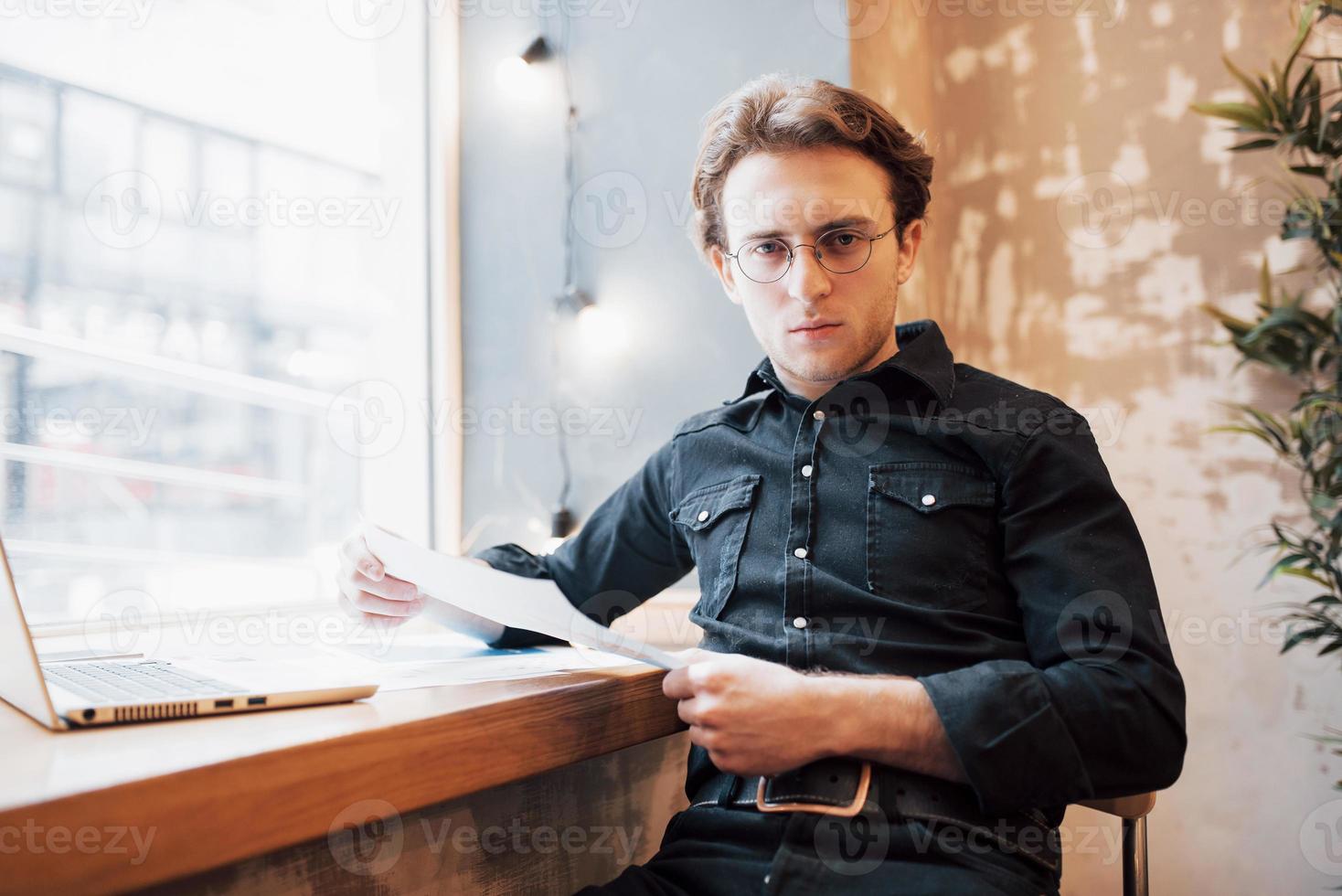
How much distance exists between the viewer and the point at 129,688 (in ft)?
2.69

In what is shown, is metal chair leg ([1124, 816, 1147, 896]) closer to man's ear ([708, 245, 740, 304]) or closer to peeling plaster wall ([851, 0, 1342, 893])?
man's ear ([708, 245, 740, 304])

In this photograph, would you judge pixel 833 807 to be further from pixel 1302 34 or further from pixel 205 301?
pixel 1302 34

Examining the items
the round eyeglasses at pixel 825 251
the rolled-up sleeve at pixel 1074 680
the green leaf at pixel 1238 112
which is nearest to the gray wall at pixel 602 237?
the round eyeglasses at pixel 825 251

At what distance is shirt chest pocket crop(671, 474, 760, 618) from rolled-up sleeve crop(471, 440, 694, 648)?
0.11 metres

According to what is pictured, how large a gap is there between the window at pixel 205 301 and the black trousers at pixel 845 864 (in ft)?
3.92

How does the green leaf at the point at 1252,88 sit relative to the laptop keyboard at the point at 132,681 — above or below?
above

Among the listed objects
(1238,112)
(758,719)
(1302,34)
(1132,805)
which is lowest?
(1132,805)

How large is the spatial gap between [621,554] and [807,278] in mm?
504

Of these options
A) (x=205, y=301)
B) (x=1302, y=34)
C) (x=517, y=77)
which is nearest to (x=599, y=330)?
(x=517, y=77)

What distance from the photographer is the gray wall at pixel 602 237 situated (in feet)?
5.96

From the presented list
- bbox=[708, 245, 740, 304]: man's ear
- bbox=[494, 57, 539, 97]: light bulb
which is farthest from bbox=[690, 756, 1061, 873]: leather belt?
bbox=[494, 57, 539, 97]: light bulb

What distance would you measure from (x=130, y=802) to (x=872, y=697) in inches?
23.9

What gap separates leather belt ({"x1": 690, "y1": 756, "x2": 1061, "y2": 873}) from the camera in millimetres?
908

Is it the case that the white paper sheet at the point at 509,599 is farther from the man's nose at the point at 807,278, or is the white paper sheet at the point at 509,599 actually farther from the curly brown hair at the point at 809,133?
the curly brown hair at the point at 809,133
